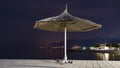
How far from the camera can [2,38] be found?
78875 mm

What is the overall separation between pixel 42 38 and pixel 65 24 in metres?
56.2

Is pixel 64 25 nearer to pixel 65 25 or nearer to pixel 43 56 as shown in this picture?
pixel 65 25

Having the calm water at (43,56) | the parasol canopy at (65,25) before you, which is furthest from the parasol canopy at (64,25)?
the calm water at (43,56)

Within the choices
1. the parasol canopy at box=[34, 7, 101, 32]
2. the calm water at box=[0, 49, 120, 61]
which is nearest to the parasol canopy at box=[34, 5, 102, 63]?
the parasol canopy at box=[34, 7, 101, 32]

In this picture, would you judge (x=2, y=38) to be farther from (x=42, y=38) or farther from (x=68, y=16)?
(x=68, y=16)

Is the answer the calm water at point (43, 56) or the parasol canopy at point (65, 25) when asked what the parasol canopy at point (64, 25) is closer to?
the parasol canopy at point (65, 25)

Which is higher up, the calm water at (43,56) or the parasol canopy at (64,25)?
the parasol canopy at (64,25)

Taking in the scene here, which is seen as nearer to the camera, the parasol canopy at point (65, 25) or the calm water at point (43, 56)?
the parasol canopy at point (65, 25)

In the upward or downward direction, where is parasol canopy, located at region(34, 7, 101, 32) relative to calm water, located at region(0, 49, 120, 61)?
upward

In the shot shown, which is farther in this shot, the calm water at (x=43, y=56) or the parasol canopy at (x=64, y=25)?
the calm water at (x=43, y=56)

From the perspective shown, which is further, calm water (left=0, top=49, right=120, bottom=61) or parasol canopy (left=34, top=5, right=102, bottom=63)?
calm water (left=0, top=49, right=120, bottom=61)

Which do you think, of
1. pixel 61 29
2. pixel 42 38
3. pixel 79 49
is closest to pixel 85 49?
pixel 79 49

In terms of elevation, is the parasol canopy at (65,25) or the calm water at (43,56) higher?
the parasol canopy at (65,25)

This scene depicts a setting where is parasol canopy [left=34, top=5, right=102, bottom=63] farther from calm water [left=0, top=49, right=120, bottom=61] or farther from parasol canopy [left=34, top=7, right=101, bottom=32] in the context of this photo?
calm water [left=0, top=49, right=120, bottom=61]
